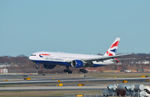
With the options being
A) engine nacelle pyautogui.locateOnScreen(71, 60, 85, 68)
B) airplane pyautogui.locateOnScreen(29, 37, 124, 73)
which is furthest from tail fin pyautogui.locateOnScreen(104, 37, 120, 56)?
engine nacelle pyautogui.locateOnScreen(71, 60, 85, 68)

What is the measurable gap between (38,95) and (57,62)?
64873 millimetres

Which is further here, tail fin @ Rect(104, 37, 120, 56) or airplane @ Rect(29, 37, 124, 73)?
tail fin @ Rect(104, 37, 120, 56)

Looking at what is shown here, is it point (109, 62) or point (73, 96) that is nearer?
point (73, 96)

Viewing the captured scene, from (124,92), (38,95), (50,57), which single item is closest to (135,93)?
(124,92)

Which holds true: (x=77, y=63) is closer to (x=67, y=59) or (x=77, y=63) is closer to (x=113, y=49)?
(x=67, y=59)

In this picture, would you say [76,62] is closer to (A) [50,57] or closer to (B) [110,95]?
(A) [50,57]

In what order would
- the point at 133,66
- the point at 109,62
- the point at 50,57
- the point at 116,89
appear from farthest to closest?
1. the point at 133,66
2. the point at 109,62
3. the point at 50,57
4. the point at 116,89

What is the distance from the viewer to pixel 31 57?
119 meters

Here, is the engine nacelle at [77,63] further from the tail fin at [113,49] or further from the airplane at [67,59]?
the tail fin at [113,49]

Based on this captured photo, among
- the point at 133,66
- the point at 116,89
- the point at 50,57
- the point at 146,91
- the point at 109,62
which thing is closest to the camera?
the point at 146,91

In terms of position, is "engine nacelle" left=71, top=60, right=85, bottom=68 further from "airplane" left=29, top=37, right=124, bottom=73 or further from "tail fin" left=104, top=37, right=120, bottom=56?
"tail fin" left=104, top=37, right=120, bottom=56

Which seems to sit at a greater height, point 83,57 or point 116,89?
point 83,57

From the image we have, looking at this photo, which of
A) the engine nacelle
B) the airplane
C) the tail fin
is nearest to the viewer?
the airplane

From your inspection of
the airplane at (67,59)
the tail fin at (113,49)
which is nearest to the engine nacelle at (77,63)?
the airplane at (67,59)
